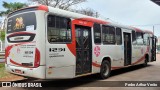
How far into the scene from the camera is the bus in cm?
877

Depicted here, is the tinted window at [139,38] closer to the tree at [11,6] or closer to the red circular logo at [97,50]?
the red circular logo at [97,50]

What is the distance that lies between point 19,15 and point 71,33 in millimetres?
2134

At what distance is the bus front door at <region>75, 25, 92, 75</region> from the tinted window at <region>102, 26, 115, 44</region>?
1427 mm

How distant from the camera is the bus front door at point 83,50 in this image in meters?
10.5

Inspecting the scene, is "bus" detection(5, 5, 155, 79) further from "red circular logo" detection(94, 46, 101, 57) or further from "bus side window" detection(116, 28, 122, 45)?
"bus side window" detection(116, 28, 122, 45)

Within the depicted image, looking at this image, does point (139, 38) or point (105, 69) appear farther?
point (139, 38)

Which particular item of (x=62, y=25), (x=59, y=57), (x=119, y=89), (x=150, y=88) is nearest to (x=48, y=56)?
(x=59, y=57)

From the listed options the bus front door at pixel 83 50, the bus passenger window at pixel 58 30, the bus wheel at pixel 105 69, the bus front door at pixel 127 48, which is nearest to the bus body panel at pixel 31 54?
the bus passenger window at pixel 58 30

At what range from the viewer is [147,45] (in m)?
18.9

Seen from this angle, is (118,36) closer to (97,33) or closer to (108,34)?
(108,34)

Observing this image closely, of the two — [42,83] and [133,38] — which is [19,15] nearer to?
[42,83]

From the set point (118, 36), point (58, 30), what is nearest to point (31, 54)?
point (58, 30)

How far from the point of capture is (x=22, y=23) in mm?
9531

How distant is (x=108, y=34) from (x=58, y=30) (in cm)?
421
